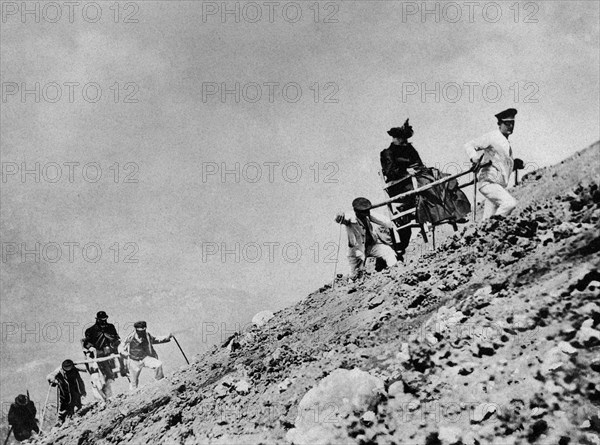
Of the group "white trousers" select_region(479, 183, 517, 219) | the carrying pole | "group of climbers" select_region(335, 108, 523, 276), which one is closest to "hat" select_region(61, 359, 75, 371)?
"group of climbers" select_region(335, 108, 523, 276)

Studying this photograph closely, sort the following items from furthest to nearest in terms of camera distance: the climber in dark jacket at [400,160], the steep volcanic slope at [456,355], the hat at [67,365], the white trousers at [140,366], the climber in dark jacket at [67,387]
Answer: the hat at [67,365] < the climber in dark jacket at [67,387] < the white trousers at [140,366] < the climber in dark jacket at [400,160] < the steep volcanic slope at [456,355]

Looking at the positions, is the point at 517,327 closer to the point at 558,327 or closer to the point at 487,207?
the point at 558,327

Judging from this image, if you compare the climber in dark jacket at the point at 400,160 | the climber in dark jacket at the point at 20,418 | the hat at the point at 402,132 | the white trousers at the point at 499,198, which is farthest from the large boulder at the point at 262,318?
the climber in dark jacket at the point at 20,418

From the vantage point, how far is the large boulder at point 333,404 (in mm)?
5086

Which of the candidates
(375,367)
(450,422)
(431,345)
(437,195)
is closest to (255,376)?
(375,367)

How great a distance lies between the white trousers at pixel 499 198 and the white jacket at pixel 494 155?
11 centimetres

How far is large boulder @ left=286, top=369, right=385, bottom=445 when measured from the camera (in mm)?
5086

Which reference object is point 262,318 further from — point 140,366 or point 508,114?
point 508,114

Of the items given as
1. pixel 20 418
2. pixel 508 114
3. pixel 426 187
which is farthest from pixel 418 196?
pixel 20 418

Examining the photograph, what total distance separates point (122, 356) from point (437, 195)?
928cm

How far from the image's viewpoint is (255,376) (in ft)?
23.6

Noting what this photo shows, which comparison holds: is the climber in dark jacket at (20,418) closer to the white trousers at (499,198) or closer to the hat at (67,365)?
the hat at (67,365)

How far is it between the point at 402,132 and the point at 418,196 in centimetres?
190

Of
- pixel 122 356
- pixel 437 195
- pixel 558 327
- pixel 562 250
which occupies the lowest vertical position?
pixel 122 356
